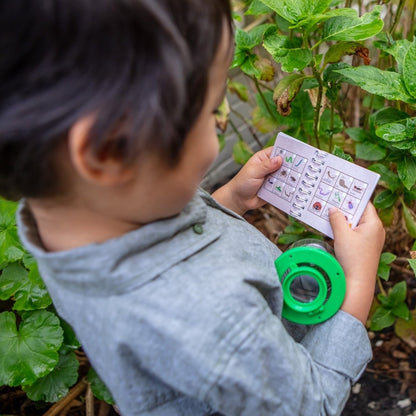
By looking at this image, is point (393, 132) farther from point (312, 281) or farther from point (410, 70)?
point (312, 281)

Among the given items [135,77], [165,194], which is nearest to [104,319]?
[165,194]

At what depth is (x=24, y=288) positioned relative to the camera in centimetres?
102

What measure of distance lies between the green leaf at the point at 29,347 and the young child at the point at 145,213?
0.35 m

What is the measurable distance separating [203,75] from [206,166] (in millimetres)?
119

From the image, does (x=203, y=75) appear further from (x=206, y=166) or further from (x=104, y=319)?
(x=104, y=319)

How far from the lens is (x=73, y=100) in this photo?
42 cm

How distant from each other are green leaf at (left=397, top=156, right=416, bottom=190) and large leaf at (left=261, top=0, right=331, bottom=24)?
32 cm

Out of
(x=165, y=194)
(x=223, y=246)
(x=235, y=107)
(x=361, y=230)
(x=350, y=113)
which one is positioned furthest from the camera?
(x=235, y=107)

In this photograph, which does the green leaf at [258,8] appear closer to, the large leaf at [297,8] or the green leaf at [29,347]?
the large leaf at [297,8]

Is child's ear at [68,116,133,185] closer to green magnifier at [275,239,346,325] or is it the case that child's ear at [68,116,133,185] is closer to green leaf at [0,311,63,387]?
green magnifier at [275,239,346,325]

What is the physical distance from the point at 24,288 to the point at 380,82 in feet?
2.78

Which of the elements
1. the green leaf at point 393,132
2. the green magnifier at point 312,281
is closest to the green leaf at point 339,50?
the green leaf at point 393,132

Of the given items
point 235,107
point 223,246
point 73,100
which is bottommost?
point 235,107

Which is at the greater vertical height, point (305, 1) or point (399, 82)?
point (305, 1)
